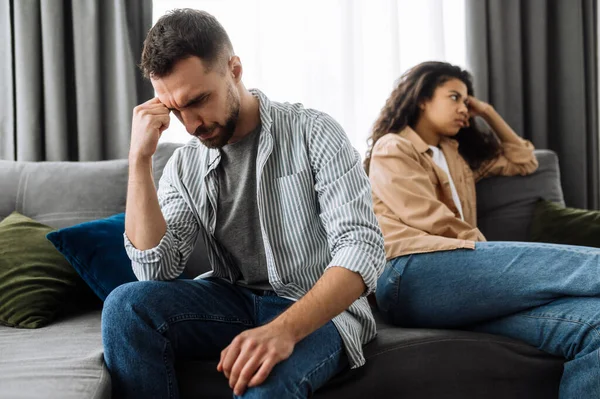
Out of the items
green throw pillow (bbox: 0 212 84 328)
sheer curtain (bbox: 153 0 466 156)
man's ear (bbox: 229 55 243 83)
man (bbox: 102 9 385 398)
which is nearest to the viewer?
man (bbox: 102 9 385 398)

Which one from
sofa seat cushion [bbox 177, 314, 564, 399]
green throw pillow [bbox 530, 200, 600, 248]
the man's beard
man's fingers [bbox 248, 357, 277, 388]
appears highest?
the man's beard

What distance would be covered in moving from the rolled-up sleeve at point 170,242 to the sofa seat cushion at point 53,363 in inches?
8.6

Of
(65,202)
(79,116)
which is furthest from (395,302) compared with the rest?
(79,116)

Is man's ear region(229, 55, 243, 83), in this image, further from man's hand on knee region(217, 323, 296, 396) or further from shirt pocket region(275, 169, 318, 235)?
man's hand on knee region(217, 323, 296, 396)

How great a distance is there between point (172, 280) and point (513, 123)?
1982mm

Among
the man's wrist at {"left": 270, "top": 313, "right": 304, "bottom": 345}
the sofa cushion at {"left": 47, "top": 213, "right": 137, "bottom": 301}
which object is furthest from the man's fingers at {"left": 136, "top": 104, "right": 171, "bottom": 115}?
the man's wrist at {"left": 270, "top": 313, "right": 304, "bottom": 345}

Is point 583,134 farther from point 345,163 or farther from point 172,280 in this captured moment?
point 172,280

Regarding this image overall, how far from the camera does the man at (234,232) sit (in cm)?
120

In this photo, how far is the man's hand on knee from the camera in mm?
1075

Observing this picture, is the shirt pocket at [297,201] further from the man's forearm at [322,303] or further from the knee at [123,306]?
the knee at [123,306]

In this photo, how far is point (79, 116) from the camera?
2.32 meters

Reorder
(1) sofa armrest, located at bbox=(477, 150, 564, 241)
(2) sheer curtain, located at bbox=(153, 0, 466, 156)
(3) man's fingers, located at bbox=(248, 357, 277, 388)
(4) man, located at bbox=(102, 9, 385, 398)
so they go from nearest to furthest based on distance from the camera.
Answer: (3) man's fingers, located at bbox=(248, 357, 277, 388), (4) man, located at bbox=(102, 9, 385, 398), (1) sofa armrest, located at bbox=(477, 150, 564, 241), (2) sheer curtain, located at bbox=(153, 0, 466, 156)

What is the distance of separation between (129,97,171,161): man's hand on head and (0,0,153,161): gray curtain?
998 millimetres

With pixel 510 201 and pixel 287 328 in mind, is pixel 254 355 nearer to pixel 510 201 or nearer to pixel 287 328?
pixel 287 328
